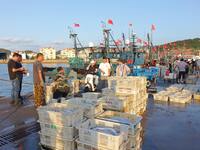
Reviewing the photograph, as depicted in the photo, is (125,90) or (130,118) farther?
(125,90)

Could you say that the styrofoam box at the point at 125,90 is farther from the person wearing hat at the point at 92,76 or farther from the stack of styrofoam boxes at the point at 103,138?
the person wearing hat at the point at 92,76

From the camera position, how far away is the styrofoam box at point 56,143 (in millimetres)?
4152

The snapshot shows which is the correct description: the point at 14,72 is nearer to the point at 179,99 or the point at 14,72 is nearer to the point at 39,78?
the point at 39,78

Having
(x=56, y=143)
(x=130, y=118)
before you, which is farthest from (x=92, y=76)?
(x=56, y=143)

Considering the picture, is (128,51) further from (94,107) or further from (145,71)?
(94,107)

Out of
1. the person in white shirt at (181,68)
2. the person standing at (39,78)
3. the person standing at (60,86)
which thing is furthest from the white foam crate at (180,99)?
the person in white shirt at (181,68)

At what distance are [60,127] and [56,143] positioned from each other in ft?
1.11

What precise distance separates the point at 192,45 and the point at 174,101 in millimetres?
113510

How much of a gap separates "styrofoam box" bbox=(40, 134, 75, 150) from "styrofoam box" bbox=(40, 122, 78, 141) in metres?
0.08

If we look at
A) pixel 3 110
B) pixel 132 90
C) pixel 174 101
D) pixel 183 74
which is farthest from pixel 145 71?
pixel 3 110

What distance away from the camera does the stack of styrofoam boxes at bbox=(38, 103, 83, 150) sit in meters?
4.12

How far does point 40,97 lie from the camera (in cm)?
686

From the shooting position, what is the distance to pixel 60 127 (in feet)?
13.7

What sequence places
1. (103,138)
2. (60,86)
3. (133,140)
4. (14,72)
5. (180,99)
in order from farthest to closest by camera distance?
(180,99), (14,72), (60,86), (133,140), (103,138)
